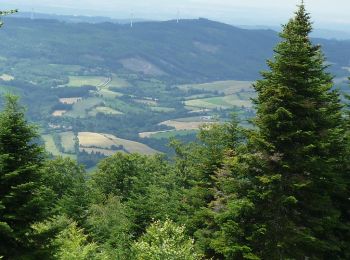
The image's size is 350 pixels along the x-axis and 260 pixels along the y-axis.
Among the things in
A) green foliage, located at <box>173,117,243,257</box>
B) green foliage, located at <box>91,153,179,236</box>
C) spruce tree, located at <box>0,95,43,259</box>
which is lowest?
green foliage, located at <box>91,153,179,236</box>

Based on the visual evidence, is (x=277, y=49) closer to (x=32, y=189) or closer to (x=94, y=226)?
(x=32, y=189)

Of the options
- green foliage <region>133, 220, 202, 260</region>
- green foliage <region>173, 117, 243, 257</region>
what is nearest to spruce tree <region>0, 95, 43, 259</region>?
green foliage <region>133, 220, 202, 260</region>

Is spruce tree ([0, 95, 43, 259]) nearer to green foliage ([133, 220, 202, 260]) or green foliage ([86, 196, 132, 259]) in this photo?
green foliage ([133, 220, 202, 260])

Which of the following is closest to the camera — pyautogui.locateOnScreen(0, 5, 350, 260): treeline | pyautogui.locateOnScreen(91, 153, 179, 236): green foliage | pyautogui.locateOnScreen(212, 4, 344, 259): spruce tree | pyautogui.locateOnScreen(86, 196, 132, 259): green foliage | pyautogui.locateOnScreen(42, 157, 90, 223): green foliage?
pyautogui.locateOnScreen(0, 5, 350, 260): treeline

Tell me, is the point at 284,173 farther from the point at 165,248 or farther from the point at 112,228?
the point at 112,228

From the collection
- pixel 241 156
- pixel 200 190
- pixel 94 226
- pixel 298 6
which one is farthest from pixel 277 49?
pixel 94 226

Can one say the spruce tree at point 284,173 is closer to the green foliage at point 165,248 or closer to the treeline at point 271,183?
the treeline at point 271,183
